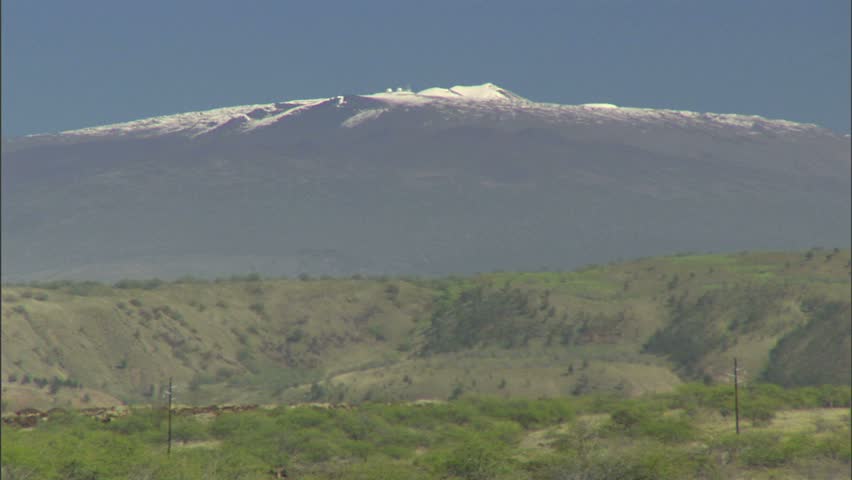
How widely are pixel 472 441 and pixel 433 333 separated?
226 ft

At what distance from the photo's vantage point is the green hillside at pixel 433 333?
278 ft

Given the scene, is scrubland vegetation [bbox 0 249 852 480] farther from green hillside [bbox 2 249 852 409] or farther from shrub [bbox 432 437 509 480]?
green hillside [bbox 2 249 852 409]

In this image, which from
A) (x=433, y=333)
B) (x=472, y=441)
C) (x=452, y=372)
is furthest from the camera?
(x=433, y=333)

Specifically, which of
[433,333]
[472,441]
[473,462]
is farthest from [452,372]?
[473,462]

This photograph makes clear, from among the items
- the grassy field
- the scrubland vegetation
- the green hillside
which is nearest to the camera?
the grassy field

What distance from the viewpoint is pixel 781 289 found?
9875cm

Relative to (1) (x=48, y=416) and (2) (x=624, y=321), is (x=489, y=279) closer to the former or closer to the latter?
(2) (x=624, y=321)

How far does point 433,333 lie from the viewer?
363 feet

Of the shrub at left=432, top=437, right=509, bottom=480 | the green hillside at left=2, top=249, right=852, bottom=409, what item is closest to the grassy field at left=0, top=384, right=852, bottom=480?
the shrub at left=432, top=437, right=509, bottom=480

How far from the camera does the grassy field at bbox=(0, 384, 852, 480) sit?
37.2m

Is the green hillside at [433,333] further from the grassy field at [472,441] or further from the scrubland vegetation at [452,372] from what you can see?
the grassy field at [472,441]

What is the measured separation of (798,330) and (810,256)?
27.2m

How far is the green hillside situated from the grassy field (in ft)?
76.8

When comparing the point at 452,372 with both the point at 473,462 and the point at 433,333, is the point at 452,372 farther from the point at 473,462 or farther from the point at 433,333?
the point at 473,462
